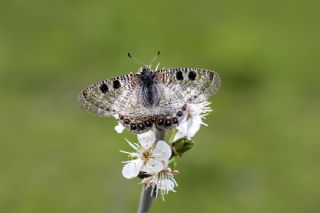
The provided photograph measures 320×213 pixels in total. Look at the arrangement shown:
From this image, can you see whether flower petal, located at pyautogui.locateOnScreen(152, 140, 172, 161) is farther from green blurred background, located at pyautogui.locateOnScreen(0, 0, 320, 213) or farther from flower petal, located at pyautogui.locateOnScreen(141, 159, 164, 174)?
green blurred background, located at pyautogui.locateOnScreen(0, 0, 320, 213)

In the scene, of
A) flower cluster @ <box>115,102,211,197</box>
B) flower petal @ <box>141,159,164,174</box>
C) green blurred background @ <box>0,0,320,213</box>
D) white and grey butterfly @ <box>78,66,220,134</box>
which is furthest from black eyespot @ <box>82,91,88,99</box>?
green blurred background @ <box>0,0,320,213</box>

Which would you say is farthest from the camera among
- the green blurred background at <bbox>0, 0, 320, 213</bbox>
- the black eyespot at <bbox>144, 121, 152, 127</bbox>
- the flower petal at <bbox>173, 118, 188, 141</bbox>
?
the green blurred background at <bbox>0, 0, 320, 213</bbox>

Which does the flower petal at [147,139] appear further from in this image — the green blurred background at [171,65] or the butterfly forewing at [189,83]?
the green blurred background at [171,65]

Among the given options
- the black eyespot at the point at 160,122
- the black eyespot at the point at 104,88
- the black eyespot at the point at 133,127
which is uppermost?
the black eyespot at the point at 104,88

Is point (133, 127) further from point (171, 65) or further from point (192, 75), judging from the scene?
point (171, 65)

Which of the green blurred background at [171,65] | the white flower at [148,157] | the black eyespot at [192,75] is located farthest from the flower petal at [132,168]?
the green blurred background at [171,65]

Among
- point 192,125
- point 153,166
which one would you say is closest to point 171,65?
point 192,125

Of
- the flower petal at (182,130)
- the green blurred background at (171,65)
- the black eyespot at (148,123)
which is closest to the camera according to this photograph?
the black eyespot at (148,123)
